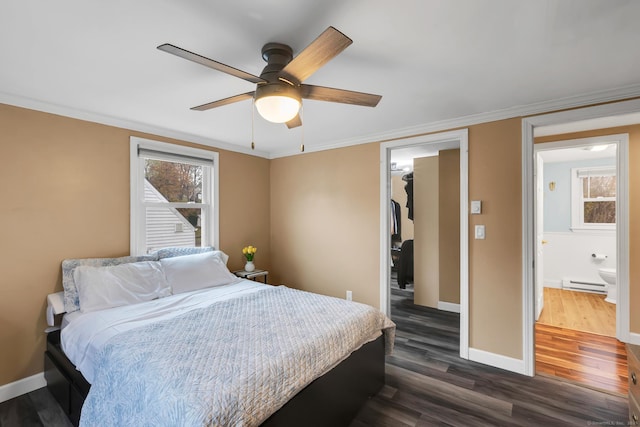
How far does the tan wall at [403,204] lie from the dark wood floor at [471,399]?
365 centimetres

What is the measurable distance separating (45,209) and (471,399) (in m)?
3.84

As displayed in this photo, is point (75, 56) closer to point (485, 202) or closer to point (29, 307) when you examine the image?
point (29, 307)

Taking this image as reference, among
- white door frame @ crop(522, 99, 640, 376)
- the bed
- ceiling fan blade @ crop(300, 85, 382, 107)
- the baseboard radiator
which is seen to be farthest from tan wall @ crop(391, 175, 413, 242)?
ceiling fan blade @ crop(300, 85, 382, 107)

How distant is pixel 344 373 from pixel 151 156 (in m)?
2.91

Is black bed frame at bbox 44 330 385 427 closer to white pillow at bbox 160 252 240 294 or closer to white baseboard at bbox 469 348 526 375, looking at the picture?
white pillow at bbox 160 252 240 294

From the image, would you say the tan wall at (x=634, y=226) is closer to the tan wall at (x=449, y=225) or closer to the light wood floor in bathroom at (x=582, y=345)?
the light wood floor in bathroom at (x=582, y=345)

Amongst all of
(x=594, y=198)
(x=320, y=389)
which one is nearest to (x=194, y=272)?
(x=320, y=389)

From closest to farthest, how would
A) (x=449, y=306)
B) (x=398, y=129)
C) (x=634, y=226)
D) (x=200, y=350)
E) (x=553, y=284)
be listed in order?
(x=200, y=350), (x=634, y=226), (x=398, y=129), (x=449, y=306), (x=553, y=284)

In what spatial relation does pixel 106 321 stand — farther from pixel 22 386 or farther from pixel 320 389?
pixel 320 389

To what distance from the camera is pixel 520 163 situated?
8.72ft

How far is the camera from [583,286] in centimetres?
518

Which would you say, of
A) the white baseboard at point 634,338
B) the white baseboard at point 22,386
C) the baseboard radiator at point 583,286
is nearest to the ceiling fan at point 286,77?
the white baseboard at point 22,386

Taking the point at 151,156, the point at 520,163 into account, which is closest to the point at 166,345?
the point at 151,156

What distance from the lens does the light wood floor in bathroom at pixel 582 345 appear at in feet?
8.41
